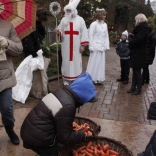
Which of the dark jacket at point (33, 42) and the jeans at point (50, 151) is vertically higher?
the dark jacket at point (33, 42)

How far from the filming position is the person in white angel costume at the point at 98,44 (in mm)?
6406

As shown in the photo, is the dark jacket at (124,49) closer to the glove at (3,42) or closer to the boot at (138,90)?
the boot at (138,90)

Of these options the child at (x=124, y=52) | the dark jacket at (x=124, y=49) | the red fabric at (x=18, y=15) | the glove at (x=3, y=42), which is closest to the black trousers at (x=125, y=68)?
the child at (x=124, y=52)

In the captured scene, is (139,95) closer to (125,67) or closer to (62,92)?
(125,67)

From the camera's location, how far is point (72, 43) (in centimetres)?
568

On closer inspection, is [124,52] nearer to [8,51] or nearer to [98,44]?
[98,44]

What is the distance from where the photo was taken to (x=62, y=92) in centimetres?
262

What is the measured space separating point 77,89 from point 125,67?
4589mm

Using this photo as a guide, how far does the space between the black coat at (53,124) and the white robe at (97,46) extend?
4039 mm

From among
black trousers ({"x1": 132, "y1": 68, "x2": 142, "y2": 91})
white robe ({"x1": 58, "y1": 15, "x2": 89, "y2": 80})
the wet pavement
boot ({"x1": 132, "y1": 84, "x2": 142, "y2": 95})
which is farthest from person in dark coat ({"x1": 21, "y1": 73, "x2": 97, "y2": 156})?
boot ({"x1": 132, "y1": 84, "x2": 142, "y2": 95})

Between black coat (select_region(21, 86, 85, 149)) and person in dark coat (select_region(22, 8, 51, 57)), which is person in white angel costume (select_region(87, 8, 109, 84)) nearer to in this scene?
person in dark coat (select_region(22, 8, 51, 57))

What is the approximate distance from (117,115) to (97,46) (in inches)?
97.6

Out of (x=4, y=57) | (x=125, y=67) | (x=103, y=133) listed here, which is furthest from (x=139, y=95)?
(x=4, y=57)

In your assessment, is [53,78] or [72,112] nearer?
[72,112]
